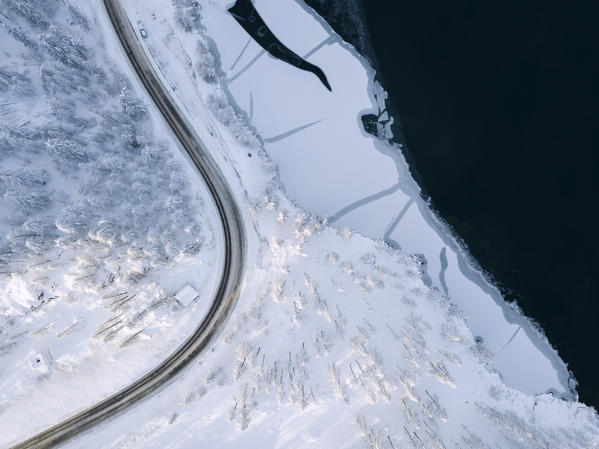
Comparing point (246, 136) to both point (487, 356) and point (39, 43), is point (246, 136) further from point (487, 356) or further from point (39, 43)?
point (487, 356)

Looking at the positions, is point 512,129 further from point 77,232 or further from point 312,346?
point 77,232

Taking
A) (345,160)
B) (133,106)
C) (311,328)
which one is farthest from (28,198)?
(345,160)

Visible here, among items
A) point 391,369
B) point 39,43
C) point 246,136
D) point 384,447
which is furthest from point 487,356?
point 39,43

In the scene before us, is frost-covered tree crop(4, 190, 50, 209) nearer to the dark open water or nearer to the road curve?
the road curve

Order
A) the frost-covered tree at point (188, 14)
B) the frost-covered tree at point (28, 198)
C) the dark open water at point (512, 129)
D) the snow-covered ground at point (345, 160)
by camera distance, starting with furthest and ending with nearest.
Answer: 1. the dark open water at point (512, 129)
2. the snow-covered ground at point (345, 160)
3. the frost-covered tree at point (188, 14)
4. the frost-covered tree at point (28, 198)

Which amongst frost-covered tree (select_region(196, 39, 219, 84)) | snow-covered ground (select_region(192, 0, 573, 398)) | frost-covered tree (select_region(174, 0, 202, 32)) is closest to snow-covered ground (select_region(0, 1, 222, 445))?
frost-covered tree (select_region(196, 39, 219, 84))

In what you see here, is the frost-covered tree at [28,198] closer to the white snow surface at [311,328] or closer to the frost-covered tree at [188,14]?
the white snow surface at [311,328]

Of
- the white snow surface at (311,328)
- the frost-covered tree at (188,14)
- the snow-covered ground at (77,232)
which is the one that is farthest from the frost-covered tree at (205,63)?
the snow-covered ground at (77,232)
